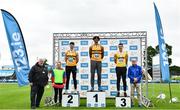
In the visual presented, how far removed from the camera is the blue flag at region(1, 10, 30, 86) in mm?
18984

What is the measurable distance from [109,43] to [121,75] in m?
3.07

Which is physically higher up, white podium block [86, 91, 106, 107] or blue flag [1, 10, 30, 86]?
blue flag [1, 10, 30, 86]

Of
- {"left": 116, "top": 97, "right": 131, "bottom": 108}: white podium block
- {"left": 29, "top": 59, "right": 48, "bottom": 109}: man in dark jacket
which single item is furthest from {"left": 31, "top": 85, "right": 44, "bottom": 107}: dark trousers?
{"left": 116, "top": 97, "right": 131, "bottom": 108}: white podium block

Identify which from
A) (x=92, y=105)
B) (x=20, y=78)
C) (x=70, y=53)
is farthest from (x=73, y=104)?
(x=20, y=78)

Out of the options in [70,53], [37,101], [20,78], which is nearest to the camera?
[37,101]

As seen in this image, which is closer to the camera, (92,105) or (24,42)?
(92,105)

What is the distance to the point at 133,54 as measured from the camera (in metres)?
19.5

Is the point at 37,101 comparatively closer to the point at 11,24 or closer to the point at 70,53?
the point at 70,53

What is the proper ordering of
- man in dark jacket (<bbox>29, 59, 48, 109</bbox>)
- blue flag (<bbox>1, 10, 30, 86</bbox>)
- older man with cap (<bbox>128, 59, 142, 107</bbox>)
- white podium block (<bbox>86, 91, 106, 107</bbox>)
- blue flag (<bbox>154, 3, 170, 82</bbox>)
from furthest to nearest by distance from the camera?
blue flag (<bbox>1, 10, 30, 86</bbox>), blue flag (<bbox>154, 3, 170, 82</bbox>), older man with cap (<bbox>128, 59, 142, 107</bbox>), white podium block (<bbox>86, 91, 106, 107</bbox>), man in dark jacket (<bbox>29, 59, 48, 109</bbox>)

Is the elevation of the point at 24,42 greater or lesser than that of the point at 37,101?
greater

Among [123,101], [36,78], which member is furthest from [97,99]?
[36,78]

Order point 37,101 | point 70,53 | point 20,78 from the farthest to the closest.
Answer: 1. point 20,78
2. point 70,53
3. point 37,101

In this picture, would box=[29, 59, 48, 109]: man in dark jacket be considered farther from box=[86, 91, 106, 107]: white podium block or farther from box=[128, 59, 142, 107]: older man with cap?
box=[128, 59, 142, 107]: older man with cap

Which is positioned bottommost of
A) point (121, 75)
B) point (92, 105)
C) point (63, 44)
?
point (92, 105)
